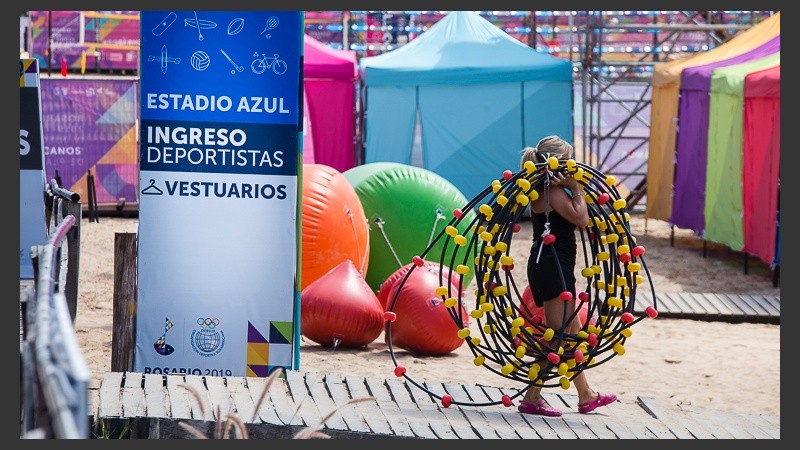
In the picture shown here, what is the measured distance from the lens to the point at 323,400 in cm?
622

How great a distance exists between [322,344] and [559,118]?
919 centimetres

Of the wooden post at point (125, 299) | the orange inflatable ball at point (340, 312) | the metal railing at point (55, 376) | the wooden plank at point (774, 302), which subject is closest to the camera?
the metal railing at point (55, 376)

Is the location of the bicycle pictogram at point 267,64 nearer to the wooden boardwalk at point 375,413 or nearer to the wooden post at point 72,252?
the wooden post at point 72,252

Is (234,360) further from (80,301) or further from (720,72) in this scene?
(720,72)

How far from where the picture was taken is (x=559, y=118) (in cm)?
1739

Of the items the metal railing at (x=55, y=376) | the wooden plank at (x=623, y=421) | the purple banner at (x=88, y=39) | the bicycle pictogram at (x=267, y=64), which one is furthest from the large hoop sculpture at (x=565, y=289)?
the purple banner at (x=88, y=39)

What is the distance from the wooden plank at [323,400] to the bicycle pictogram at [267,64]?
1.67 m

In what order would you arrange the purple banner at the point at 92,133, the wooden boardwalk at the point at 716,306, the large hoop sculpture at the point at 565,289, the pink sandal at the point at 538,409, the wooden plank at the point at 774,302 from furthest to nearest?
the purple banner at the point at 92,133 → the wooden plank at the point at 774,302 → the wooden boardwalk at the point at 716,306 → the pink sandal at the point at 538,409 → the large hoop sculpture at the point at 565,289

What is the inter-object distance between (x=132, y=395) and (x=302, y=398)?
848mm

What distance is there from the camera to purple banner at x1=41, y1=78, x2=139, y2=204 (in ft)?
52.6

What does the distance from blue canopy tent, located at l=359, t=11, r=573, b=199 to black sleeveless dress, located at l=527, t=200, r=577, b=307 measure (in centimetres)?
1116

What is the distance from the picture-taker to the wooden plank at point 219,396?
5.89 m

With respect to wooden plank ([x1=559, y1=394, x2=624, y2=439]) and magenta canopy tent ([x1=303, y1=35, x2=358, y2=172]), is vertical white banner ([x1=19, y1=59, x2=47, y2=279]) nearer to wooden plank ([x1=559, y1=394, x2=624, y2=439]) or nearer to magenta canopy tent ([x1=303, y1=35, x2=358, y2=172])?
wooden plank ([x1=559, y1=394, x2=624, y2=439])

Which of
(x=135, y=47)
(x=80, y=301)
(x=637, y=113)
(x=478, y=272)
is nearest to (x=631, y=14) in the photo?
(x=637, y=113)
